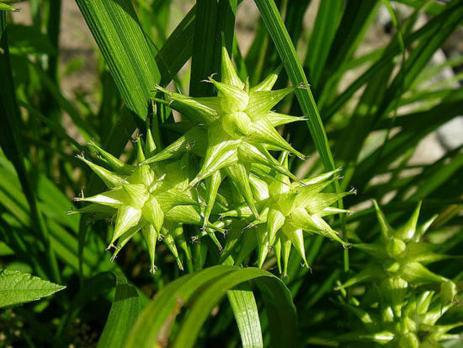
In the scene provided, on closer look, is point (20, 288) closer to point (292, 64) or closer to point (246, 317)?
point (246, 317)

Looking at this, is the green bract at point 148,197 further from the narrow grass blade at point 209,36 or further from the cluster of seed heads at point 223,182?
the narrow grass blade at point 209,36

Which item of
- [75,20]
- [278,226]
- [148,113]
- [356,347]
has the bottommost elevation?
[356,347]

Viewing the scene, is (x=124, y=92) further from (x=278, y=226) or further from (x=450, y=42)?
(x=450, y=42)

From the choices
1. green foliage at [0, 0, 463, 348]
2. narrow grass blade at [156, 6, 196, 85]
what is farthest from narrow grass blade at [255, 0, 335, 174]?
narrow grass blade at [156, 6, 196, 85]

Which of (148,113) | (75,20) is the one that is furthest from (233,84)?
(75,20)

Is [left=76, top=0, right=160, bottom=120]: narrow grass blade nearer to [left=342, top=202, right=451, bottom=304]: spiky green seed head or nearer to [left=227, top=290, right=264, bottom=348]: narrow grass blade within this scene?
[left=227, top=290, right=264, bottom=348]: narrow grass blade

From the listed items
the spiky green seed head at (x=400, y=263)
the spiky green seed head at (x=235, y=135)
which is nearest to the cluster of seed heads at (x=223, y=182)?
the spiky green seed head at (x=235, y=135)

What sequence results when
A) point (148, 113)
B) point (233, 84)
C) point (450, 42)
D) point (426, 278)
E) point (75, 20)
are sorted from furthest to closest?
1. point (450, 42)
2. point (75, 20)
3. point (426, 278)
4. point (148, 113)
5. point (233, 84)

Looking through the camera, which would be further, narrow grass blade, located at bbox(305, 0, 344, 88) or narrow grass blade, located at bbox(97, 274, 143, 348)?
narrow grass blade, located at bbox(305, 0, 344, 88)
